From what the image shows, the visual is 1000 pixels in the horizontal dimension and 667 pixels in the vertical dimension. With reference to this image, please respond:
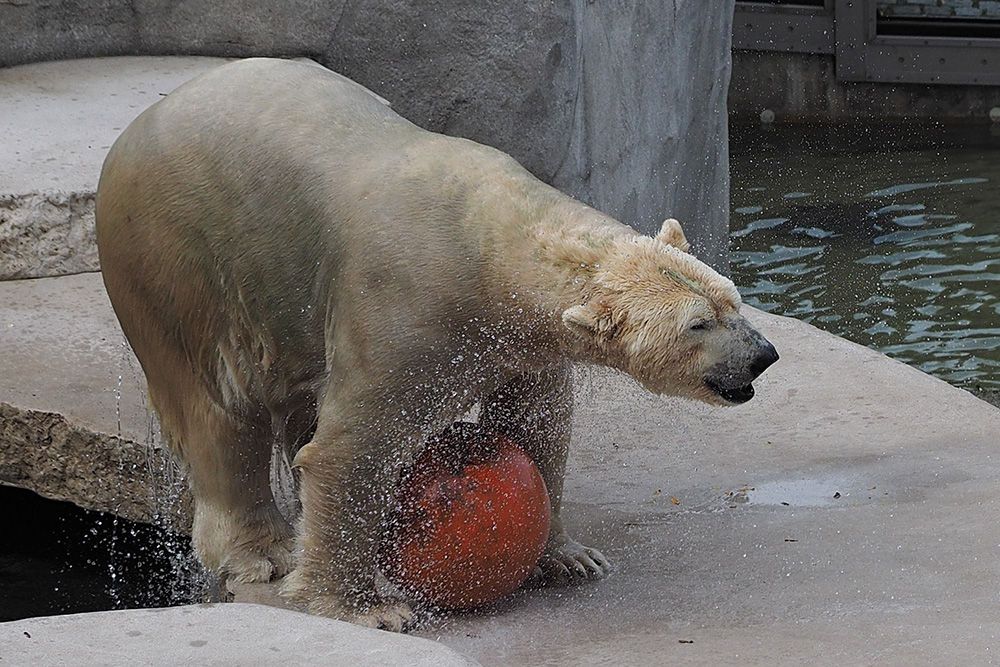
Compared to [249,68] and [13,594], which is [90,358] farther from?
[249,68]

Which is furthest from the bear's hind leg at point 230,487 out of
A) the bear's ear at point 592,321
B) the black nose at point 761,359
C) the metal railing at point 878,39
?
the metal railing at point 878,39

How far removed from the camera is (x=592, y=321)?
3.11m

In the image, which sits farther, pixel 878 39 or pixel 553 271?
pixel 878 39

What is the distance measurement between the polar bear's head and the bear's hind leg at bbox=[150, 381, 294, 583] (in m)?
1.14

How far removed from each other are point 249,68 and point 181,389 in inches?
34.1

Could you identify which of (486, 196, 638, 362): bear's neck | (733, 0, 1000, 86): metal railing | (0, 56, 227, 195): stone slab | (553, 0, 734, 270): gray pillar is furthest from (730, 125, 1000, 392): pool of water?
(486, 196, 638, 362): bear's neck

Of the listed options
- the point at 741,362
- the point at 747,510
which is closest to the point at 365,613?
the point at 741,362

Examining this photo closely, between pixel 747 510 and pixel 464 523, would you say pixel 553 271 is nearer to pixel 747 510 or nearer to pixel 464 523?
pixel 464 523

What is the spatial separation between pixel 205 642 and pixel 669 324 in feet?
3.86

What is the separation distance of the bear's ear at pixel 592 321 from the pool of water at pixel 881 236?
464 centimetres

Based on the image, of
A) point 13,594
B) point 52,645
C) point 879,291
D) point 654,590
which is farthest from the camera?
point 879,291

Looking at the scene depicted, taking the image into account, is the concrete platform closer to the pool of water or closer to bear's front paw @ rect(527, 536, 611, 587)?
bear's front paw @ rect(527, 536, 611, 587)


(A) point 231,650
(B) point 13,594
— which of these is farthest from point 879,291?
(A) point 231,650

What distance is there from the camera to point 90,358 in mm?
4977
